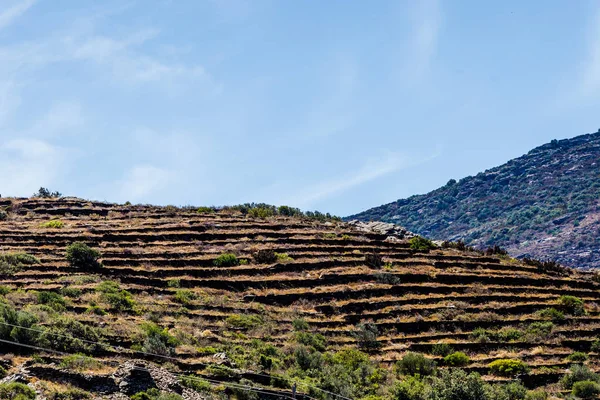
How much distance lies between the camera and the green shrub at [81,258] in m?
41.0

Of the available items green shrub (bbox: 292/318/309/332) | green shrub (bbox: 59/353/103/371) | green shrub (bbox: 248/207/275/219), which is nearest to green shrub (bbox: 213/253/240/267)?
green shrub (bbox: 292/318/309/332)

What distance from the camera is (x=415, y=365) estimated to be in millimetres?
33344

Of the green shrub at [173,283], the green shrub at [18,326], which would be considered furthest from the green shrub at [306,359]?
the green shrub at [18,326]

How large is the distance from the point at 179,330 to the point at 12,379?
11388mm

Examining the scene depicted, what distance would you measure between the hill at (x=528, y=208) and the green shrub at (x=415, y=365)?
69026 mm

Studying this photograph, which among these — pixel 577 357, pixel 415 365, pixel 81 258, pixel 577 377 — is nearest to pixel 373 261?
pixel 415 365

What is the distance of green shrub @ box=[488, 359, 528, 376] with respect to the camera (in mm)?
33781

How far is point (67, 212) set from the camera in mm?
58906

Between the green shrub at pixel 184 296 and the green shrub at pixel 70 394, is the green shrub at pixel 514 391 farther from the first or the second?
the green shrub at pixel 70 394

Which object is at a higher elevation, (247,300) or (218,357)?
(247,300)

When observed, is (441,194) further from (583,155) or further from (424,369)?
(424,369)

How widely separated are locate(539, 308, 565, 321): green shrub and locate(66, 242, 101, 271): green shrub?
2605cm

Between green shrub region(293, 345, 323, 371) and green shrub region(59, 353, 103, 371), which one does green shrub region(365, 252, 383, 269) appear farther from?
green shrub region(59, 353, 103, 371)

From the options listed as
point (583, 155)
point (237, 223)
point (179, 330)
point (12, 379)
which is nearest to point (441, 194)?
point (583, 155)
